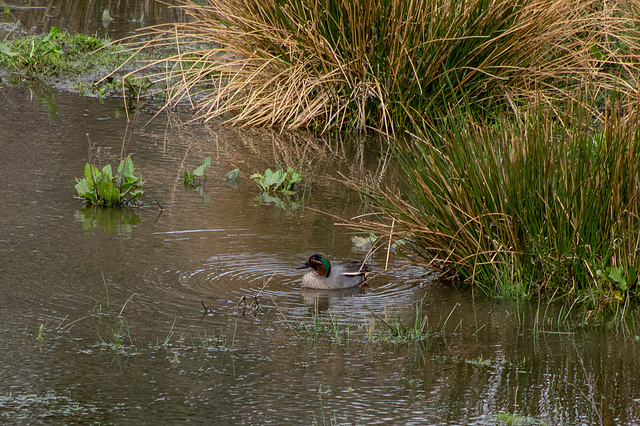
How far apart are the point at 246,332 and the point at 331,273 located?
1.01 metres

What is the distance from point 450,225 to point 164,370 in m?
2.19

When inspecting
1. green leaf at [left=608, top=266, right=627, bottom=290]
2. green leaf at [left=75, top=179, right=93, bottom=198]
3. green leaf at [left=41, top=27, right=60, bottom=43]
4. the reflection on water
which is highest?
green leaf at [left=41, top=27, right=60, bottom=43]

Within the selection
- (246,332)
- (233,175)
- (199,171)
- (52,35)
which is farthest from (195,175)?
(52,35)

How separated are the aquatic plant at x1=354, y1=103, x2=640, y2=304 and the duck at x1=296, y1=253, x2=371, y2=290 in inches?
10.4

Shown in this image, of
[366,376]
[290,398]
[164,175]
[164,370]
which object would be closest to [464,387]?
[366,376]

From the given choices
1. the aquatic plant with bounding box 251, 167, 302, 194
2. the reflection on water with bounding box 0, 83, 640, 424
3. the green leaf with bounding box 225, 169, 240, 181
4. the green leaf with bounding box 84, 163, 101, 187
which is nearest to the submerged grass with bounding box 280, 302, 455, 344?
the reflection on water with bounding box 0, 83, 640, 424

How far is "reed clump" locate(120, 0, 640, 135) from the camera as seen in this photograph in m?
9.03

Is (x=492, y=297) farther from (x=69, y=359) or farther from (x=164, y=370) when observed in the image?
(x=69, y=359)

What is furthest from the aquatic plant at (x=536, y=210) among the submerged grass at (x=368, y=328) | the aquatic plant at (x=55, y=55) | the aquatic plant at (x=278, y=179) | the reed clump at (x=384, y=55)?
the aquatic plant at (x=55, y=55)

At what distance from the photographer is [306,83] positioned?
953cm

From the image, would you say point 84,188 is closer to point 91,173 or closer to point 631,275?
point 91,173

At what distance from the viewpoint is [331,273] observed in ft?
17.7

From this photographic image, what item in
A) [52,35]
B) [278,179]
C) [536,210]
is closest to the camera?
[536,210]

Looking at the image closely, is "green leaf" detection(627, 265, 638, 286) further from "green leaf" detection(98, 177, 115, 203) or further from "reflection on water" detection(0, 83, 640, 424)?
"green leaf" detection(98, 177, 115, 203)
